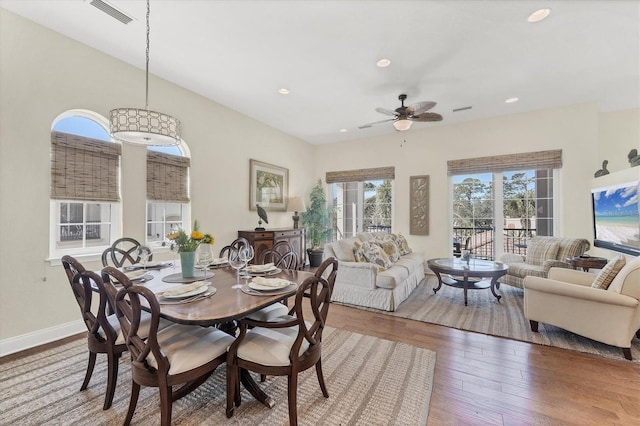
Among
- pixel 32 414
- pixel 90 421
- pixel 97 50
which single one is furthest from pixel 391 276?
pixel 97 50

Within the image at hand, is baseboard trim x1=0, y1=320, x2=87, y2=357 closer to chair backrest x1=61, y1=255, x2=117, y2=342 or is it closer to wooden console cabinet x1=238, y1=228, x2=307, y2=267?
chair backrest x1=61, y1=255, x2=117, y2=342

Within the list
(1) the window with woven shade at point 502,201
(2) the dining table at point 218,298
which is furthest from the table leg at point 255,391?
(1) the window with woven shade at point 502,201

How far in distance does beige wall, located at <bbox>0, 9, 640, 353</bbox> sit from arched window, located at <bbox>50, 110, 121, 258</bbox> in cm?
10

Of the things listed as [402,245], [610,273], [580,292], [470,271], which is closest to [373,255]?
[470,271]

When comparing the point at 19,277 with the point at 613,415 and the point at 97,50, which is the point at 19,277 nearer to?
the point at 97,50

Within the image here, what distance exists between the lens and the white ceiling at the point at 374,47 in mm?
2369

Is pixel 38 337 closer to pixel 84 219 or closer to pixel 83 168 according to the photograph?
pixel 84 219

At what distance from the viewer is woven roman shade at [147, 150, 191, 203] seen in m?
3.49

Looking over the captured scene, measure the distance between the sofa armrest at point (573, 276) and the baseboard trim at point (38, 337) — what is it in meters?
5.37

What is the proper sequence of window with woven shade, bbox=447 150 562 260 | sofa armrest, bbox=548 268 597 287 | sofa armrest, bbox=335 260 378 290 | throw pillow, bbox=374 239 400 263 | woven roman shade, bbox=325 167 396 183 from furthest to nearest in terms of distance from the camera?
woven roman shade, bbox=325 167 396 183 < window with woven shade, bbox=447 150 562 260 < throw pillow, bbox=374 239 400 263 < sofa armrest, bbox=335 260 378 290 < sofa armrest, bbox=548 268 597 287

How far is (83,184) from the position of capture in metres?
2.89

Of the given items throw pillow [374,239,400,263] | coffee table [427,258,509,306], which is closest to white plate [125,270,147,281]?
throw pillow [374,239,400,263]

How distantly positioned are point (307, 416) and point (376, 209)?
503 cm

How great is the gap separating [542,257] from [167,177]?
568cm
